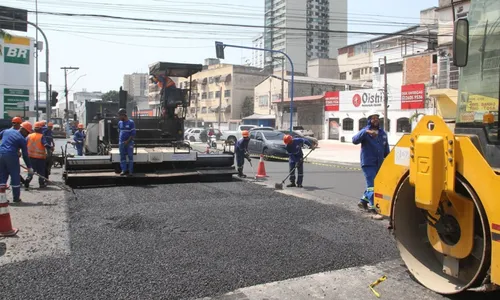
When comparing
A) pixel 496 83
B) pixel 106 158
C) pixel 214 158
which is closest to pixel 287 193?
pixel 214 158

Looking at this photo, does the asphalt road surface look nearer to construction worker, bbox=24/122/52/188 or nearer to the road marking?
the road marking

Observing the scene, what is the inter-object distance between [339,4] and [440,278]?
13283 cm

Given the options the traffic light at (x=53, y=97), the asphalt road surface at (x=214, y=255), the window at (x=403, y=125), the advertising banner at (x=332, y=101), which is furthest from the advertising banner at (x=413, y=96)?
the asphalt road surface at (x=214, y=255)

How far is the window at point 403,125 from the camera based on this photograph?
34500 millimetres

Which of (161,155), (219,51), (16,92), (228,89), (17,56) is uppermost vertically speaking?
(17,56)

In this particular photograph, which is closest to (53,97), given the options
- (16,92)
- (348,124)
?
(348,124)

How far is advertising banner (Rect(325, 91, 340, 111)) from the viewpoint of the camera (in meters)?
42.0

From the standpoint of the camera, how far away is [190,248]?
5152 mm

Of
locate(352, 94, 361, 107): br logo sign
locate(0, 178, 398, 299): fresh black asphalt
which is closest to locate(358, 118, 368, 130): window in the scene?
locate(352, 94, 361, 107): br logo sign

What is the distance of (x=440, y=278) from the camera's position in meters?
3.89

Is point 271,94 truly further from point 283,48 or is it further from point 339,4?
point 339,4

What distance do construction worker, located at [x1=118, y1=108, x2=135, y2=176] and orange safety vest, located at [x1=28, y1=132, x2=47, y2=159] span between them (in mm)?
1941

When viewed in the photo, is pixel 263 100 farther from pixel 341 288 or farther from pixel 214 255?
pixel 341 288

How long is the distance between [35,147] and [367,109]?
33.1 m
